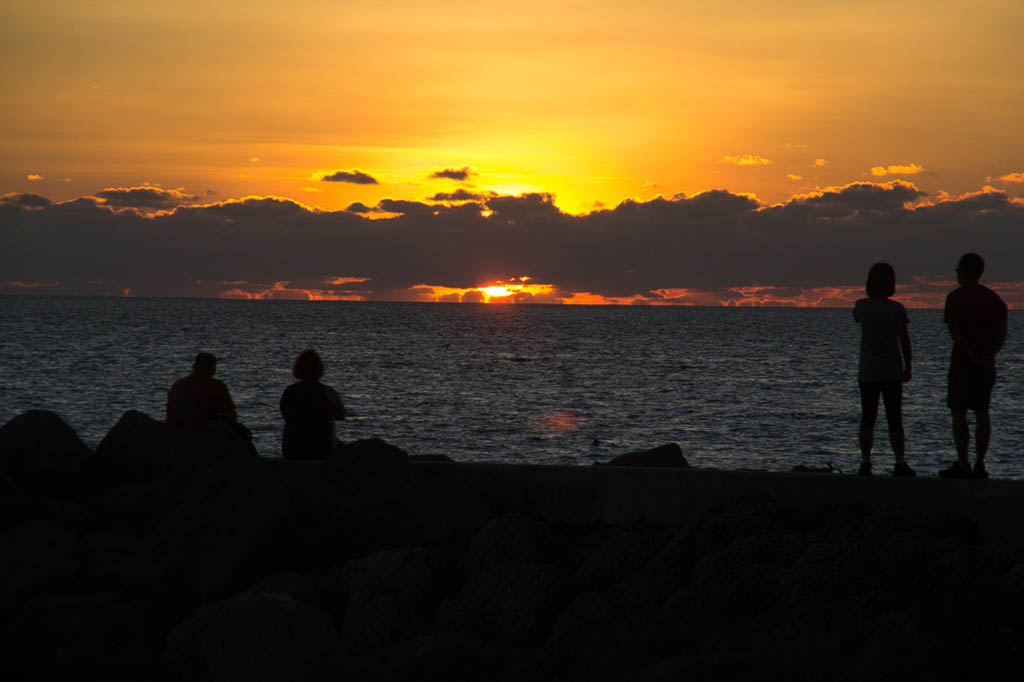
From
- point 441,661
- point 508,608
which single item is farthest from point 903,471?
point 441,661

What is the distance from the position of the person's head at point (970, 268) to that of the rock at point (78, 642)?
22.2 feet

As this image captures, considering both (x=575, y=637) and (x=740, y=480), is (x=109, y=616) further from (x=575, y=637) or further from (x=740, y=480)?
(x=740, y=480)

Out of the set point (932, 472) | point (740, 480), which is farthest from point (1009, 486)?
point (932, 472)

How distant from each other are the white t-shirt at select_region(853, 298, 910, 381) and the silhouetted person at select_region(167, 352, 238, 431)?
5.82 metres

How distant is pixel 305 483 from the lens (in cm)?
756

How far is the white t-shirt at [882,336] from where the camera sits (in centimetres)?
815

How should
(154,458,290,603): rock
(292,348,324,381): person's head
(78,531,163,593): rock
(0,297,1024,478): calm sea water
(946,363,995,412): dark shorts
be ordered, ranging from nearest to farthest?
(78,531,163,593): rock → (154,458,290,603): rock → (946,363,995,412): dark shorts → (292,348,324,381): person's head → (0,297,1024,478): calm sea water

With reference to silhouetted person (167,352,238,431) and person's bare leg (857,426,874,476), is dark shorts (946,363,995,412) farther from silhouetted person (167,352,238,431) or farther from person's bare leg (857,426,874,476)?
silhouetted person (167,352,238,431)

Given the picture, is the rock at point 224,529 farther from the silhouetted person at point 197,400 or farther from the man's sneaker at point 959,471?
the man's sneaker at point 959,471

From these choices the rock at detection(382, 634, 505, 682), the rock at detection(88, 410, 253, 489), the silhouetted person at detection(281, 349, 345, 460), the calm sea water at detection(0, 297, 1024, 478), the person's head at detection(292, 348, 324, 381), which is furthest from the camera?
the calm sea water at detection(0, 297, 1024, 478)

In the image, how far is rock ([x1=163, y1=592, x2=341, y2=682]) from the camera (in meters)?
5.15

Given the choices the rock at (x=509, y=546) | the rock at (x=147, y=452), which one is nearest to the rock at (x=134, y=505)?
the rock at (x=147, y=452)

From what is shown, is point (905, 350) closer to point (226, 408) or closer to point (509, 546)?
point (509, 546)

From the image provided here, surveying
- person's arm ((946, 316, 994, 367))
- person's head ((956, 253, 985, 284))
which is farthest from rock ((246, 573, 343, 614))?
person's head ((956, 253, 985, 284))
